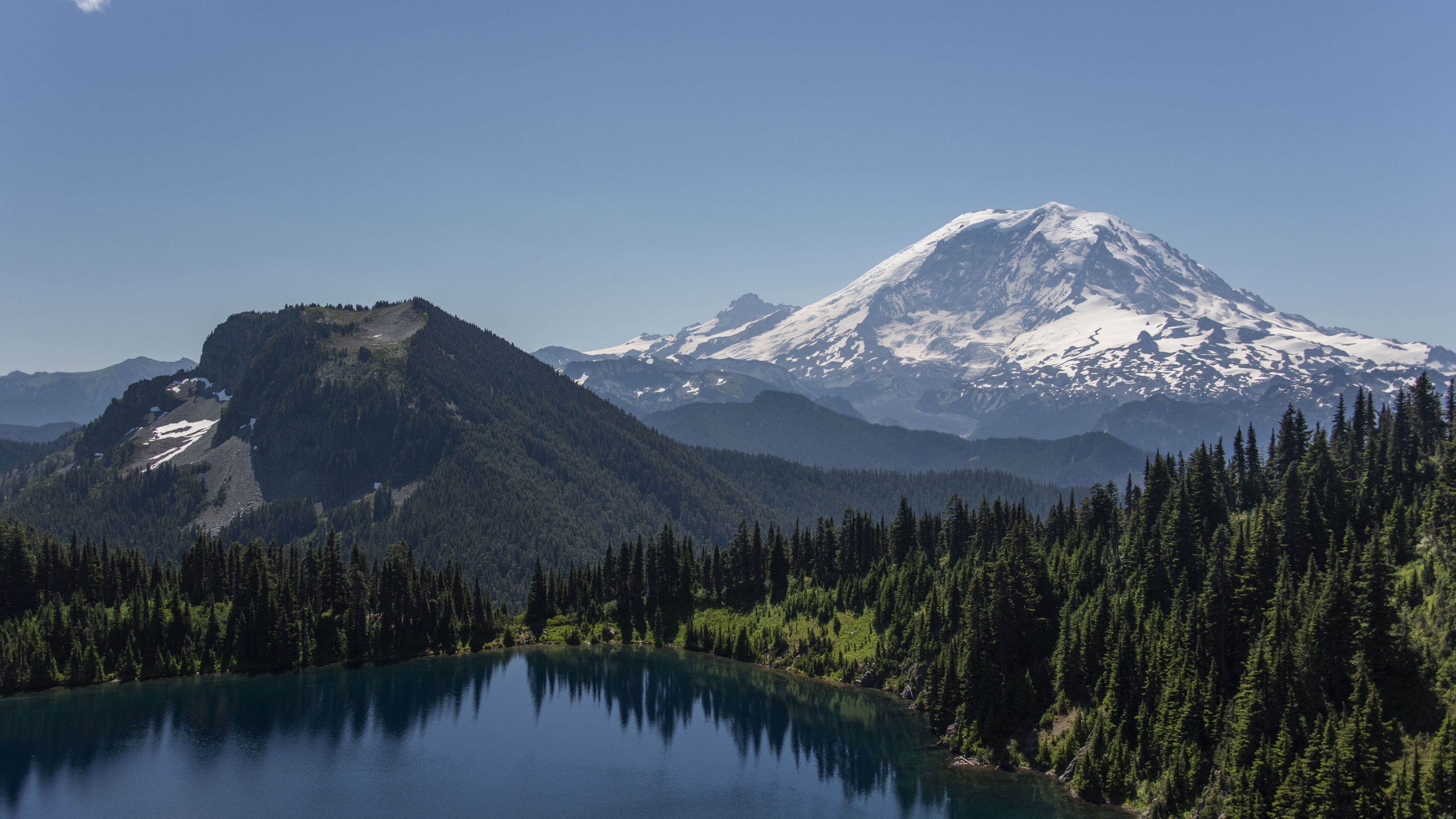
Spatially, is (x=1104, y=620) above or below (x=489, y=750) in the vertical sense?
above

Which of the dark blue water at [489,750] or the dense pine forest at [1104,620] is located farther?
the dark blue water at [489,750]

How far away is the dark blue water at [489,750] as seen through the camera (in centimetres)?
10806

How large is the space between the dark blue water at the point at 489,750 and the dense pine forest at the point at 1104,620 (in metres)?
7.09

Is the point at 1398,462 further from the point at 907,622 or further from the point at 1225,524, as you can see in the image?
the point at 907,622

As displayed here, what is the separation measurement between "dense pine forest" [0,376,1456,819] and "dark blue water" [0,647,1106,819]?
7087 millimetres

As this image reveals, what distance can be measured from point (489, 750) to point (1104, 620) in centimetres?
7502

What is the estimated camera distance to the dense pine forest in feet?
280

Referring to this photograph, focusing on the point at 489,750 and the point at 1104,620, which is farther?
the point at 489,750

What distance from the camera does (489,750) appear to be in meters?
132

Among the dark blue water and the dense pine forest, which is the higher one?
the dense pine forest

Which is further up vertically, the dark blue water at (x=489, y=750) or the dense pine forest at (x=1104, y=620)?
the dense pine forest at (x=1104, y=620)

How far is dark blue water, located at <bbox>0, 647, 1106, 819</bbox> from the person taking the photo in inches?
4254

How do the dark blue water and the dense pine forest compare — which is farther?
the dark blue water

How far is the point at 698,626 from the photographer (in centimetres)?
18988
